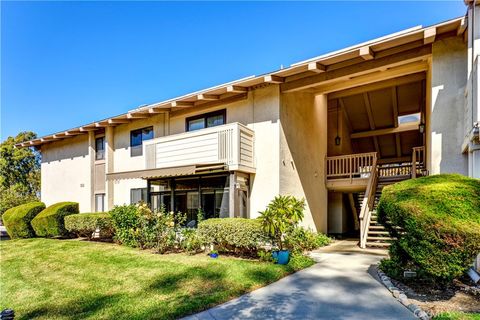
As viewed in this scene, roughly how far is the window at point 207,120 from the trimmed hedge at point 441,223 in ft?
32.5

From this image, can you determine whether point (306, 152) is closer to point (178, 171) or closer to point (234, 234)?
point (178, 171)

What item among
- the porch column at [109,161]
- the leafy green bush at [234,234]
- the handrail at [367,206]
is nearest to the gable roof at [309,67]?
the porch column at [109,161]

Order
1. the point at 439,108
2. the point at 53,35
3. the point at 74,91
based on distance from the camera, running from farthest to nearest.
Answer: the point at 74,91
the point at 53,35
the point at 439,108

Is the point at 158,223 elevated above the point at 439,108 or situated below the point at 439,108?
below

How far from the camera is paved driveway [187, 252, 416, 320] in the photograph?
5.79 metres

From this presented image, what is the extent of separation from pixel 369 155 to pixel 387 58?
6287 millimetres

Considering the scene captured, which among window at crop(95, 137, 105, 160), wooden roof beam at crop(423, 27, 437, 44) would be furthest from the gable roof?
window at crop(95, 137, 105, 160)

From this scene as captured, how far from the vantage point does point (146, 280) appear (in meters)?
8.18

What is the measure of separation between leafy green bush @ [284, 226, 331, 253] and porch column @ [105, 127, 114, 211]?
1232 centimetres

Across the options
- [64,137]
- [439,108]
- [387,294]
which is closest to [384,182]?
[439,108]

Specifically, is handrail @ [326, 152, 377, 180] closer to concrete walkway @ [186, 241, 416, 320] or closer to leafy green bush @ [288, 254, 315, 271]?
leafy green bush @ [288, 254, 315, 271]


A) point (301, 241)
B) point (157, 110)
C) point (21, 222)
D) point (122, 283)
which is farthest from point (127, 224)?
point (21, 222)

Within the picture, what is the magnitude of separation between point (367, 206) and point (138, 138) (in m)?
13.4

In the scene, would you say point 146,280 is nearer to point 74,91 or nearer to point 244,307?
point 244,307
